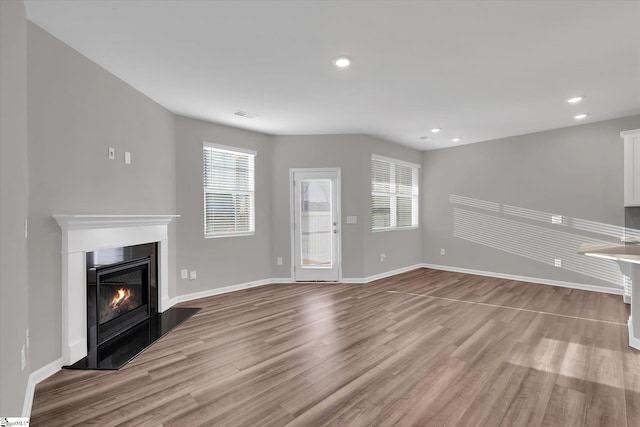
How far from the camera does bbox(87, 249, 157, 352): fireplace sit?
2.83 m

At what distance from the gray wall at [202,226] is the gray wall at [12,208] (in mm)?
2440

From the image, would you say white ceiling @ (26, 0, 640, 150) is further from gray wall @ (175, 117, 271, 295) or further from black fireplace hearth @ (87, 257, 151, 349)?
black fireplace hearth @ (87, 257, 151, 349)

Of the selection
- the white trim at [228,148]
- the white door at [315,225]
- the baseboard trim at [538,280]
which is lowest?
the baseboard trim at [538,280]

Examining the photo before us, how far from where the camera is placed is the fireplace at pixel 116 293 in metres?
2.83

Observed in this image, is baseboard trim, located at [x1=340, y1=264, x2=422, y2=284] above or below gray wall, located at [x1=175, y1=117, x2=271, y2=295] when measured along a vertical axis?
below

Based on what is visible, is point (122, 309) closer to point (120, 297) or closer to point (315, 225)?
point (120, 297)

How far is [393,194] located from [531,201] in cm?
242

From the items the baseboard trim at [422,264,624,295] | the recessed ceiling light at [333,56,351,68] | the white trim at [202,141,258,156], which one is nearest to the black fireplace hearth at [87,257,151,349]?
the white trim at [202,141,258,156]

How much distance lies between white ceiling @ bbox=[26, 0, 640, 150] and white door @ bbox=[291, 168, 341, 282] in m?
1.39

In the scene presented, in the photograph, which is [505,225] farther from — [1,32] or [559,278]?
[1,32]

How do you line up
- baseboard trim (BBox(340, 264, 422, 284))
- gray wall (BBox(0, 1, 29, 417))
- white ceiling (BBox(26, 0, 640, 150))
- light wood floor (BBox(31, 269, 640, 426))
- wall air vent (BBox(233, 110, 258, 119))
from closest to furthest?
1. gray wall (BBox(0, 1, 29, 417))
2. light wood floor (BBox(31, 269, 640, 426))
3. white ceiling (BBox(26, 0, 640, 150))
4. wall air vent (BBox(233, 110, 258, 119))
5. baseboard trim (BBox(340, 264, 422, 284))

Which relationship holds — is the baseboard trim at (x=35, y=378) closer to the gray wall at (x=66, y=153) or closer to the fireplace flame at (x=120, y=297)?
the gray wall at (x=66, y=153)

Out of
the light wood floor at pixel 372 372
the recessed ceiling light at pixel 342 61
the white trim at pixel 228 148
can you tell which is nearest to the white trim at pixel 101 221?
the light wood floor at pixel 372 372

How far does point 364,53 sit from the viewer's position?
8.88 feet
